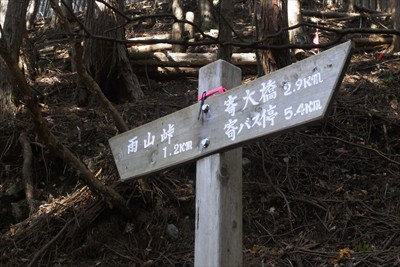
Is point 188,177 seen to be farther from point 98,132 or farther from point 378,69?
point 378,69

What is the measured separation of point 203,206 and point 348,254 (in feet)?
7.44

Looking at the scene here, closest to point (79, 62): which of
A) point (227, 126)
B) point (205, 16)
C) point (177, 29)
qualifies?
point (227, 126)

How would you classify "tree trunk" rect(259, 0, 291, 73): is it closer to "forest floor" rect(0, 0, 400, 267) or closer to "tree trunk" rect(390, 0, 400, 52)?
"forest floor" rect(0, 0, 400, 267)

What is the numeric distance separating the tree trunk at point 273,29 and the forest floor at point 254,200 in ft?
3.28

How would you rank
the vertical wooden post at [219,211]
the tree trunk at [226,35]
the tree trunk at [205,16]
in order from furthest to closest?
the tree trunk at [205,16], the tree trunk at [226,35], the vertical wooden post at [219,211]

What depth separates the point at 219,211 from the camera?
2.81 meters

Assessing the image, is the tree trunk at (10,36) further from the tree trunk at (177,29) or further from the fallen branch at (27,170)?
the tree trunk at (177,29)

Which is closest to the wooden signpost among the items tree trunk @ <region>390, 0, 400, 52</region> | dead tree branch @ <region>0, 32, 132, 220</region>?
dead tree branch @ <region>0, 32, 132, 220</region>

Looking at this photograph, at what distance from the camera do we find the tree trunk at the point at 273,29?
7.05 metres

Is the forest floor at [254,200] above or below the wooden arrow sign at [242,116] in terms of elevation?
below

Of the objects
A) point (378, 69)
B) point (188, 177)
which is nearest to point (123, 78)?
point (188, 177)

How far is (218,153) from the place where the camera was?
2889 mm

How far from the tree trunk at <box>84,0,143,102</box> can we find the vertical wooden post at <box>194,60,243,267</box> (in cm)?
491

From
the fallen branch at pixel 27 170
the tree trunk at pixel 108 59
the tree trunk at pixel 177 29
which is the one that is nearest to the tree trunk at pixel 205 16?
the tree trunk at pixel 177 29
